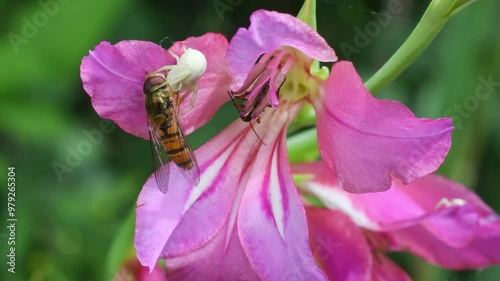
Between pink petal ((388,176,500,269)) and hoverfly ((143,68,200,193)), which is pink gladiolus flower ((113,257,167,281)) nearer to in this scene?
hoverfly ((143,68,200,193))

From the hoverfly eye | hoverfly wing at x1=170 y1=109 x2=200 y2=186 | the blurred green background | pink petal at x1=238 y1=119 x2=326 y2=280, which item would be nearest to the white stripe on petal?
pink petal at x1=238 y1=119 x2=326 y2=280

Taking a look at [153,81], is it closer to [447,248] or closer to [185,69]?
[185,69]

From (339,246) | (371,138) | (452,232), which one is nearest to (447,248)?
(452,232)

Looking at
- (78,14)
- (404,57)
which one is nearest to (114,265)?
(404,57)

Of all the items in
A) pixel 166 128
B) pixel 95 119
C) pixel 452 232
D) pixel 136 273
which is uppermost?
pixel 166 128

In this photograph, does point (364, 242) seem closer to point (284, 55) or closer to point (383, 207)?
point (383, 207)

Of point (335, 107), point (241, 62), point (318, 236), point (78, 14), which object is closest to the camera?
point (241, 62)

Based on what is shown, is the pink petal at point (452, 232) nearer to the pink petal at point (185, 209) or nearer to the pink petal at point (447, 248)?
the pink petal at point (447, 248)
